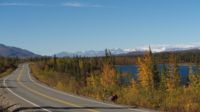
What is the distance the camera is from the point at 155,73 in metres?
84.2

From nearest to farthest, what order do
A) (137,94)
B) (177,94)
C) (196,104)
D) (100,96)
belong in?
(196,104), (177,94), (137,94), (100,96)

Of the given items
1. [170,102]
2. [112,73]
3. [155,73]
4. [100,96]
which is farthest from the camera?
[112,73]

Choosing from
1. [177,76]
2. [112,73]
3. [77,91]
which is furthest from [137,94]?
[177,76]

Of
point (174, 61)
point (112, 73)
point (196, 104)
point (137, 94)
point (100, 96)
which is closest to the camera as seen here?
point (196, 104)

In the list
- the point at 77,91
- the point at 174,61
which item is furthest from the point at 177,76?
the point at 77,91

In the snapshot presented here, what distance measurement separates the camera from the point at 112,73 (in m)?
91.3

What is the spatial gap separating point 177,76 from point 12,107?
245 ft

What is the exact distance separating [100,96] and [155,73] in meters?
54.3

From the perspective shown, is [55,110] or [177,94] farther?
[177,94]

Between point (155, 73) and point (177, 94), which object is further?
point (155, 73)

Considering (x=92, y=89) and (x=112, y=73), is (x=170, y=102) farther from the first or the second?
(x=112, y=73)

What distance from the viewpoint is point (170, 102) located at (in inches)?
901

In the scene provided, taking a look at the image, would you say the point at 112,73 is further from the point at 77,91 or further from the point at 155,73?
the point at 77,91

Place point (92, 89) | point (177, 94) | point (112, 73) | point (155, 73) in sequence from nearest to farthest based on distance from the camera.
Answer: point (177, 94) < point (92, 89) < point (155, 73) < point (112, 73)
